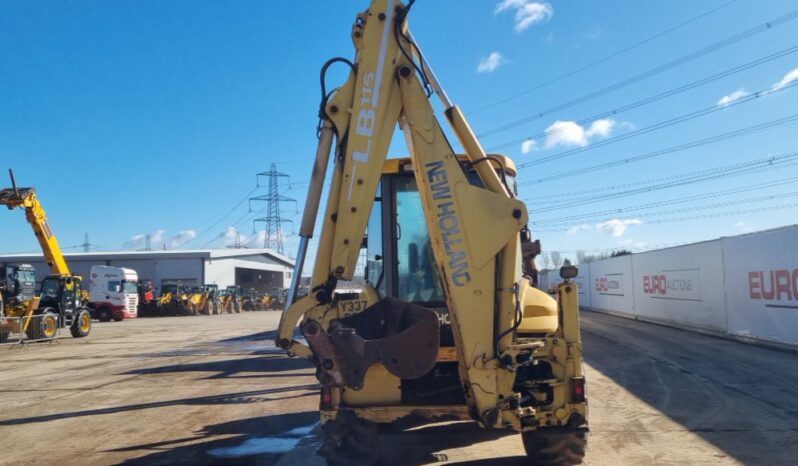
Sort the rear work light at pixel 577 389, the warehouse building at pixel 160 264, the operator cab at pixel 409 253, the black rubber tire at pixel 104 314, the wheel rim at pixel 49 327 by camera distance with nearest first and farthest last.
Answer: the rear work light at pixel 577 389 → the operator cab at pixel 409 253 → the wheel rim at pixel 49 327 → the black rubber tire at pixel 104 314 → the warehouse building at pixel 160 264

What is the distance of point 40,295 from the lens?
83.3 ft

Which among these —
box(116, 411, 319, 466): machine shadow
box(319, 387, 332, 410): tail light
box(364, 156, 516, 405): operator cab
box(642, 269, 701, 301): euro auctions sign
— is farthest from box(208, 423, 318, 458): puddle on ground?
box(642, 269, 701, 301): euro auctions sign

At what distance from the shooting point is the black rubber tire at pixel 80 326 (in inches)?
1017

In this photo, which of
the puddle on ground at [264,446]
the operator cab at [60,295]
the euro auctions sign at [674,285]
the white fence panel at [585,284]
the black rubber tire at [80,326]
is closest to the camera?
the puddle on ground at [264,446]

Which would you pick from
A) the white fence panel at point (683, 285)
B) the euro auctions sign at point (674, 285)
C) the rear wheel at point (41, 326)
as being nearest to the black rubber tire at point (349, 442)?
the white fence panel at point (683, 285)

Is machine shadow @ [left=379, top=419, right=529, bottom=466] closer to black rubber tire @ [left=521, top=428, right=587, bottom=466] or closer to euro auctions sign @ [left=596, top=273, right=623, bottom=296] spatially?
black rubber tire @ [left=521, top=428, right=587, bottom=466]

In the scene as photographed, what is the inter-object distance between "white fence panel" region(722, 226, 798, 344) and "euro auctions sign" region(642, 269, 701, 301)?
2.41 metres

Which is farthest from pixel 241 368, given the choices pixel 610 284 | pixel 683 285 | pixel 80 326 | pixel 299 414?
pixel 610 284

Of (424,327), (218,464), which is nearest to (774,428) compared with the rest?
(424,327)

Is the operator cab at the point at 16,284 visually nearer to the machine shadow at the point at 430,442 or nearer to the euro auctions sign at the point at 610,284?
the machine shadow at the point at 430,442

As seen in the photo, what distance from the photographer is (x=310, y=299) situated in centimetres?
500

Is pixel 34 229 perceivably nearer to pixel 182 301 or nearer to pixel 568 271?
pixel 182 301

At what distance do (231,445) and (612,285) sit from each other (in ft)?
91.0

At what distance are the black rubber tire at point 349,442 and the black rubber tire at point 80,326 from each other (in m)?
24.5
